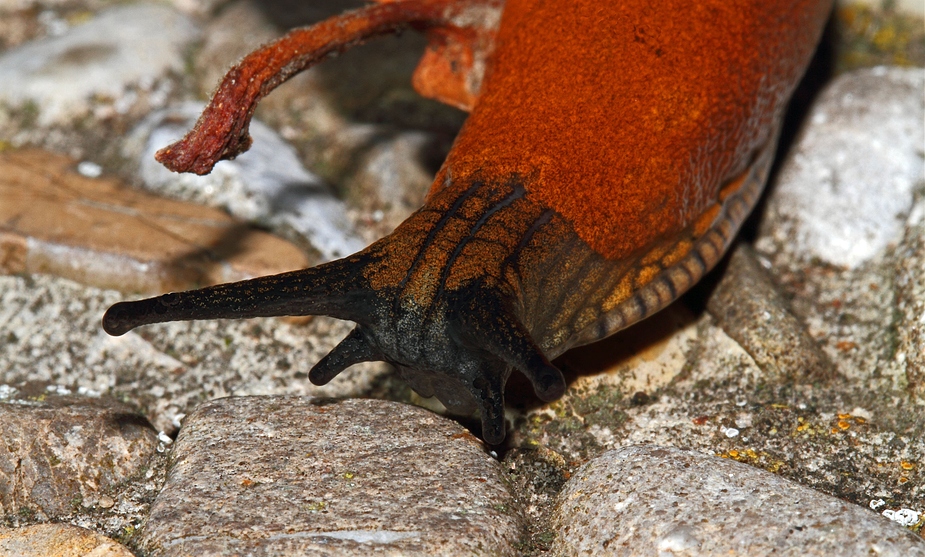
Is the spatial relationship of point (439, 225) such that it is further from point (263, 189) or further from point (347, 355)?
point (263, 189)

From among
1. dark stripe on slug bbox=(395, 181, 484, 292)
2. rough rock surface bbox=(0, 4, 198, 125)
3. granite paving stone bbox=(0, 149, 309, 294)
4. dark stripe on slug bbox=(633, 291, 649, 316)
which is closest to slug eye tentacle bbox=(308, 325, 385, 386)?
dark stripe on slug bbox=(395, 181, 484, 292)

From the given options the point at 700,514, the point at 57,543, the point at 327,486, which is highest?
the point at 700,514

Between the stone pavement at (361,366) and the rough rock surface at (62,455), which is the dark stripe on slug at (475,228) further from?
the rough rock surface at (62,455)

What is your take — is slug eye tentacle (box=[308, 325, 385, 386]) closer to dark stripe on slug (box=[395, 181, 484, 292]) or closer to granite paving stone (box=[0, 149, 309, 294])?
dark stripe on slug (box=[395, 181, 484, 292])

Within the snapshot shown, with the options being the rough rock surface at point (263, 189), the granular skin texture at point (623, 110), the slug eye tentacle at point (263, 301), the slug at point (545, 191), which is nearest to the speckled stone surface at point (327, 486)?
the slug at point (545, 191)

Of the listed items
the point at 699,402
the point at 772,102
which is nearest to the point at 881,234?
the point at 772,102

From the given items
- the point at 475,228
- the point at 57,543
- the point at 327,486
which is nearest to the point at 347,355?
the point at 327,486
